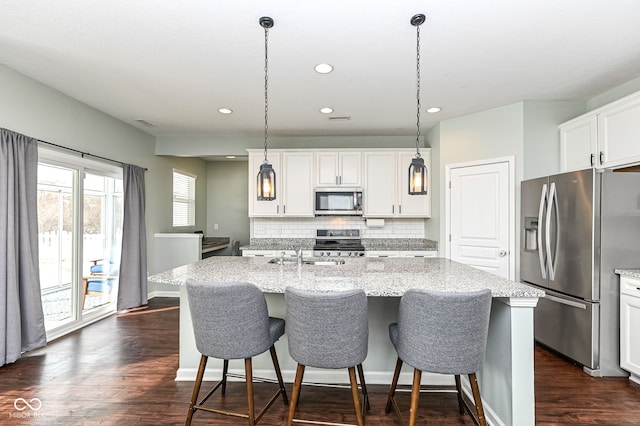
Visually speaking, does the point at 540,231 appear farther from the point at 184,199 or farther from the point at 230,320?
the point at 184,199

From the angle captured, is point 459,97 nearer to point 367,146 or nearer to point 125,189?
point 367,146

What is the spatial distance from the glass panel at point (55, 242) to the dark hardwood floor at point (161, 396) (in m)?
0.58

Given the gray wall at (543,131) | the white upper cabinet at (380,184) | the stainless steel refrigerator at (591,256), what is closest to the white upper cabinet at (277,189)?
the white upper cabinet at (380,184)

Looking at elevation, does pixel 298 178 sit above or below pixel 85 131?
below

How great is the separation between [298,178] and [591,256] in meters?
3.49

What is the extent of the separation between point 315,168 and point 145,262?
2.76 meters

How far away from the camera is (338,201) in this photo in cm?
497

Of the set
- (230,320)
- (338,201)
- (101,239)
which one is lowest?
(230,320)

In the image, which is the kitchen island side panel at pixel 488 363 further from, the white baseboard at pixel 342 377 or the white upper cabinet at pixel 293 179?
the white upper cabinet at pixel 293 179

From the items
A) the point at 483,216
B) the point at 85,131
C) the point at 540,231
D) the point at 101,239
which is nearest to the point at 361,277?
the point at 540,231

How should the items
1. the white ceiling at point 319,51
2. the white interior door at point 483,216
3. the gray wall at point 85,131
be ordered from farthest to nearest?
the white interior door at point 483,216 → the gray wall at point 85,131 → the white ceiling at point 319,51

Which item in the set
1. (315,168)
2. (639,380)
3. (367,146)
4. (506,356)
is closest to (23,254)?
(315,168)

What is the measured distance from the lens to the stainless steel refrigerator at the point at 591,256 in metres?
2.75

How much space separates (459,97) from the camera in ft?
12.0
